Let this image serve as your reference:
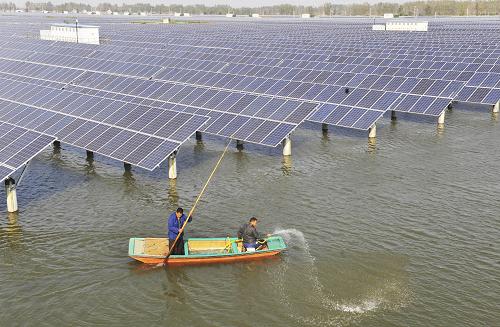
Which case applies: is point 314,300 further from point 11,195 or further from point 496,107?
point 496,107

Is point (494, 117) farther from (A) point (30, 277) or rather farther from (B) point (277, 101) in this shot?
(A) point (30, 277)

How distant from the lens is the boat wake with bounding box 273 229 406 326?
16844 millimetres

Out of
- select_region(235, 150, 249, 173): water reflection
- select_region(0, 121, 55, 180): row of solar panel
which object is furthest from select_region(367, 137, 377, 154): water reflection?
select_region(0, 121, 55, 180): row of solar panel

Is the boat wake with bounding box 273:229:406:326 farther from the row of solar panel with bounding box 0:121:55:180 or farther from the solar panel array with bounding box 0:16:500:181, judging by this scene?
the row of solar panel with bounding box 0:121:55:180

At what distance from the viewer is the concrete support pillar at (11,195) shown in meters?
24.3

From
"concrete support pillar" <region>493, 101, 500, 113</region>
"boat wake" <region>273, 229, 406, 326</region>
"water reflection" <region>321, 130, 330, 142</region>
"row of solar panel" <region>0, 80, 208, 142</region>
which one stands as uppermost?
"row of solar panel" <region>0, 80, 208, 142</region>

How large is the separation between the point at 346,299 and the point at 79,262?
33.9ft

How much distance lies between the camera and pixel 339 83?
47656 millimetres

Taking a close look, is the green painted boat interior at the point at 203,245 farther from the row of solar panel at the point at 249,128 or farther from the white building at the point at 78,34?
the white building at the point at 78,34

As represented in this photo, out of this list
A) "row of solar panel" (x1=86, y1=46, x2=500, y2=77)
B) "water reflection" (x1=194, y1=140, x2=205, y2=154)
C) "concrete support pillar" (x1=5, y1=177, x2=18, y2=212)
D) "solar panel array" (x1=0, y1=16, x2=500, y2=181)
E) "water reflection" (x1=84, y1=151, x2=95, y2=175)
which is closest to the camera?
"concrete support pillar" (x1=5, y1=177, x2=18, y2=212)

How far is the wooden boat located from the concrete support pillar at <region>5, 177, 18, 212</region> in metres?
7.66

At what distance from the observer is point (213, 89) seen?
138ft

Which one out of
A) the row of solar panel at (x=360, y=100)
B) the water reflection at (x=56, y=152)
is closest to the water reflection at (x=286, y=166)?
the row of solar panel at (x=360, y=100)

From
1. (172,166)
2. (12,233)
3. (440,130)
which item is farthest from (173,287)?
(440,130)
